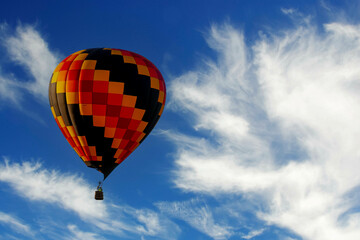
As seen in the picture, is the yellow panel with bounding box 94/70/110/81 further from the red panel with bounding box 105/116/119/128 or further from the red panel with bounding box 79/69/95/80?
the red panel with bounding box 105/116/119/128

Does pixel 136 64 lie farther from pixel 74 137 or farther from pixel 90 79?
pixel 74 137

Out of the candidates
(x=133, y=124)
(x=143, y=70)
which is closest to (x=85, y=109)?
(x=133, y=124)

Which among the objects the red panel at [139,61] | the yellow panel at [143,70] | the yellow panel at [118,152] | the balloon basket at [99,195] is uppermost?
the red panel at [139,61]

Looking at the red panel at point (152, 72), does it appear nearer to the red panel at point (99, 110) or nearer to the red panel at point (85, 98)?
the red panel at point (99, 110)

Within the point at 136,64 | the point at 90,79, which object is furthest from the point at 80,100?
the point at 136,64

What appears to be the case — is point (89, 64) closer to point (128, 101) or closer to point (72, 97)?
point (72, 97)

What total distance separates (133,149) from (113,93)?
14.6 feet

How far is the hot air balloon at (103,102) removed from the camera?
31.0m

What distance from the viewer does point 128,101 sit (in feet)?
103

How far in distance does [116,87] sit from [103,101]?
1213 mm

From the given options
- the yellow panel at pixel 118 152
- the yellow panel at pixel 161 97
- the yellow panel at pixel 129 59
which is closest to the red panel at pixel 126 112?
the yellow panel at pixel 118 152

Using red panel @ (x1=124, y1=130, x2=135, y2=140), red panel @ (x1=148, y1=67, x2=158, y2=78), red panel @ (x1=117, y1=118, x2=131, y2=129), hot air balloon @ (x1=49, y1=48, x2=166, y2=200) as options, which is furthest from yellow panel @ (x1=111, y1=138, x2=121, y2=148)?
red panel @ (x1=148, y1=67, x2=158, y2=78)

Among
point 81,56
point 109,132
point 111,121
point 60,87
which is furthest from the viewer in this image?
point 81,56

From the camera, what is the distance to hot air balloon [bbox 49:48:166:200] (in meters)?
31.0
